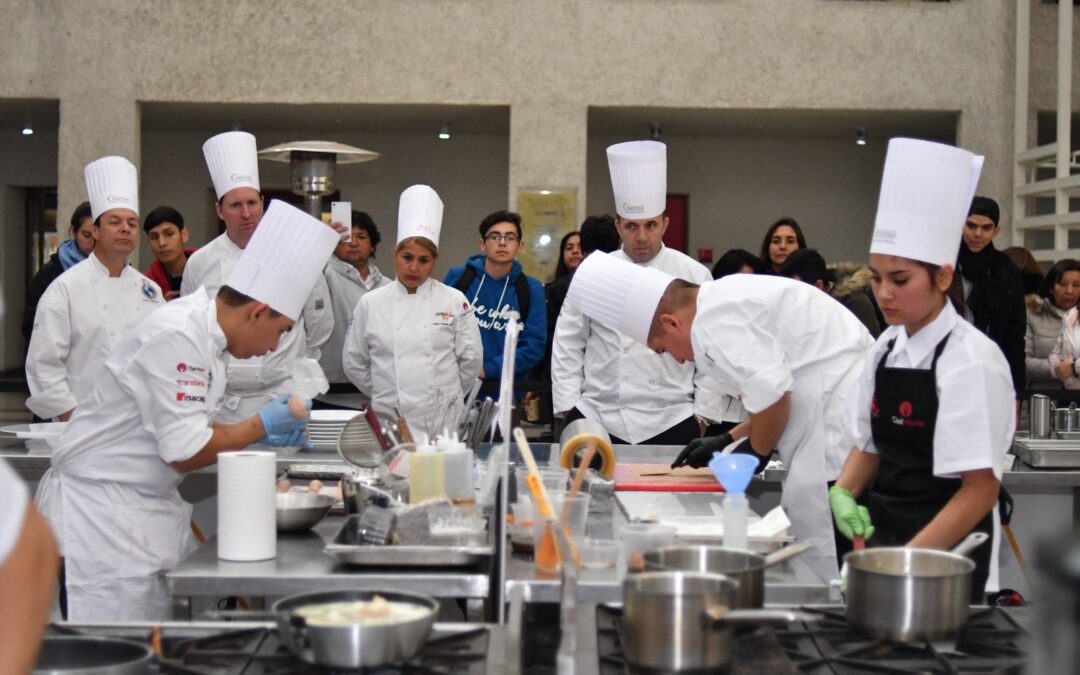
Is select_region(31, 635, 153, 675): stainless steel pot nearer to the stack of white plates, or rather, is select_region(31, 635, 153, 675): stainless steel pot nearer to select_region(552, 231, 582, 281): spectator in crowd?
the stack of white plates

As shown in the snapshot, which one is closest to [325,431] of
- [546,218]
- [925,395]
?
[925,395]

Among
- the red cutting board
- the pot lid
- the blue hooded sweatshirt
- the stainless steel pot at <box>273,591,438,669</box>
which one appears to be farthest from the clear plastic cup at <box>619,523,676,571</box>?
the pot lid

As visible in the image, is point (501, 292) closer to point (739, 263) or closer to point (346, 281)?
point (346, 281)

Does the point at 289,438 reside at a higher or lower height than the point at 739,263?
lower

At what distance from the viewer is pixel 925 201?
7.06 ft

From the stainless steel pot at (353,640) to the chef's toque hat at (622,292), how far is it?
127 cm

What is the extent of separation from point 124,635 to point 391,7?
689cm

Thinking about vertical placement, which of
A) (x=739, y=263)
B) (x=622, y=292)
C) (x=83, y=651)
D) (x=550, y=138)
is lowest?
(x=83, y=651)

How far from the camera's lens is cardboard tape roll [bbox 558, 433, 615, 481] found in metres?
2.48

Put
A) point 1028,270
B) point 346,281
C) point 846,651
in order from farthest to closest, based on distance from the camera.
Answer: point 1028,270 < point 346,281 < point 846,651

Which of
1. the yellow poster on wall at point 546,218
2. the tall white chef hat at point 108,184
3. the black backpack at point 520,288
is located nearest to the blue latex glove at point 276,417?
the tall white chef hat at point 108,184

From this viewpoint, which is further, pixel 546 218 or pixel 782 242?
pixel 546 218

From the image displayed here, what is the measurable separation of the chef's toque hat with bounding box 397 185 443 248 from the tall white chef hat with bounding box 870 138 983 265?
2.33 meters

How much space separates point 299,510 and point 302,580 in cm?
31
